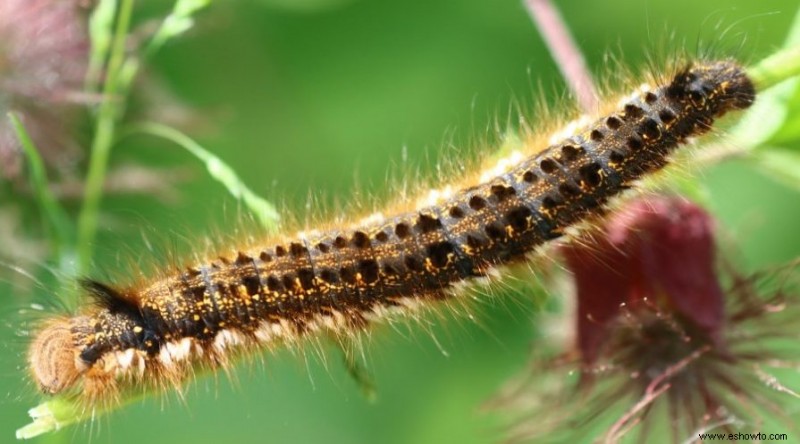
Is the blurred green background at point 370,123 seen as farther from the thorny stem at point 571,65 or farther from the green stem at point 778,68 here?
the green stem at point 778,68

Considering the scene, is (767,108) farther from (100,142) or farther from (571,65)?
(100,142)

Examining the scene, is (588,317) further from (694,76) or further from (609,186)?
(694,76)

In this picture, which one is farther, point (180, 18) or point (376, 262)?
point (180, 18)

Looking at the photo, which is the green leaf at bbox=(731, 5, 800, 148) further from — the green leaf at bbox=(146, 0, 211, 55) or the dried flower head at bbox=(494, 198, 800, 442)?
the green leaf at bbox=(146, 0, 211, 55)

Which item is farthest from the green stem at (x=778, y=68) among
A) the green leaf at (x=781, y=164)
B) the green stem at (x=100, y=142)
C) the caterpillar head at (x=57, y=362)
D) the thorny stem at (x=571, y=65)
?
the caterpillar head at (x=57, y=362)

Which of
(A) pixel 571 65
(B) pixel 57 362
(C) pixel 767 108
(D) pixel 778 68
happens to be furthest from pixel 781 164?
(B) pixel 57 362

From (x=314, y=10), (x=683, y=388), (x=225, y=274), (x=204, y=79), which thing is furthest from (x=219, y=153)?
(x=683, y=388)
